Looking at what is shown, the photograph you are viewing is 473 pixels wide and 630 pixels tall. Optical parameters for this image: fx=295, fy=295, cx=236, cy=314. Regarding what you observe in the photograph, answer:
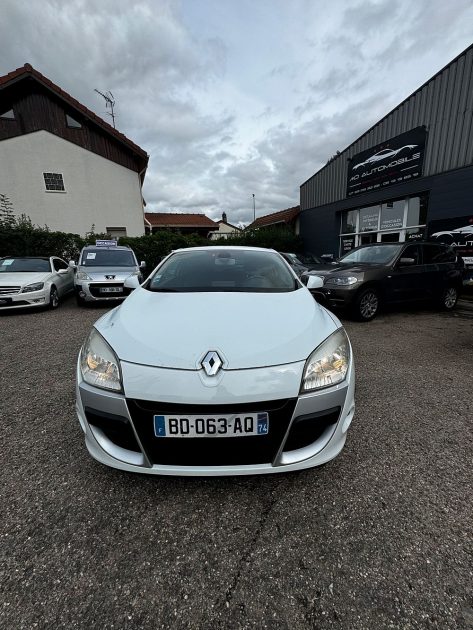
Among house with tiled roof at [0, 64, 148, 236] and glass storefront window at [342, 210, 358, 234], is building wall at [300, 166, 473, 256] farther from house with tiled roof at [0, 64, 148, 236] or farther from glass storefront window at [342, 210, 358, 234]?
house with tiled roof at [0, 64, 148, 236]

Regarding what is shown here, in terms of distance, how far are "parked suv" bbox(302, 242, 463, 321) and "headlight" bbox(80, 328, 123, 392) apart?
4426mm

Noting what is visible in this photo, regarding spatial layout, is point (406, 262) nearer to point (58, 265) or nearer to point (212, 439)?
point (212, 439)

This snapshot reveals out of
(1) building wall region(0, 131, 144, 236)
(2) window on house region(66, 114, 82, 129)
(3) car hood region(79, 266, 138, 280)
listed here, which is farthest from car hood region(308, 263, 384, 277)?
(2) window on house region(66, 114, 82, 129)

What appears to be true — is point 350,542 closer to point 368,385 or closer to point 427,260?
point 368,385

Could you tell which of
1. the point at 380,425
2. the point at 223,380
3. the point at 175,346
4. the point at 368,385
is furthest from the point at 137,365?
the point at 368,385

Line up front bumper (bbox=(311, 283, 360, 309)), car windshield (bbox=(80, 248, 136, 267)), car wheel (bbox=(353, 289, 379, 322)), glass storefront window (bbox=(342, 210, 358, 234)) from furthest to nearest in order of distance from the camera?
glass storefront window (bbox=(342, 210, 358, 234)) < car windshield (bbox=(80, 248, 136, 267)) < car wheel (bbox=(353, 289, 379, 322)) < front bumper (bbox=(311, 283, 360, 309))

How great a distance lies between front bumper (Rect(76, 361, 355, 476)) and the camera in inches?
54.8

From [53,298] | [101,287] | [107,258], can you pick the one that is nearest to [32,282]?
[53,298]

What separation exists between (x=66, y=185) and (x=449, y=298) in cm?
1649

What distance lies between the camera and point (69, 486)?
1.72m

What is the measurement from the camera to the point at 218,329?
171 cm

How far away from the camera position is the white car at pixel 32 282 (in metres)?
6.08

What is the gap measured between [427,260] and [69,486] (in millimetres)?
6886

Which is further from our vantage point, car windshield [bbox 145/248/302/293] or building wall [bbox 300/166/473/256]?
building wall [bbox 300/166/473/256]
